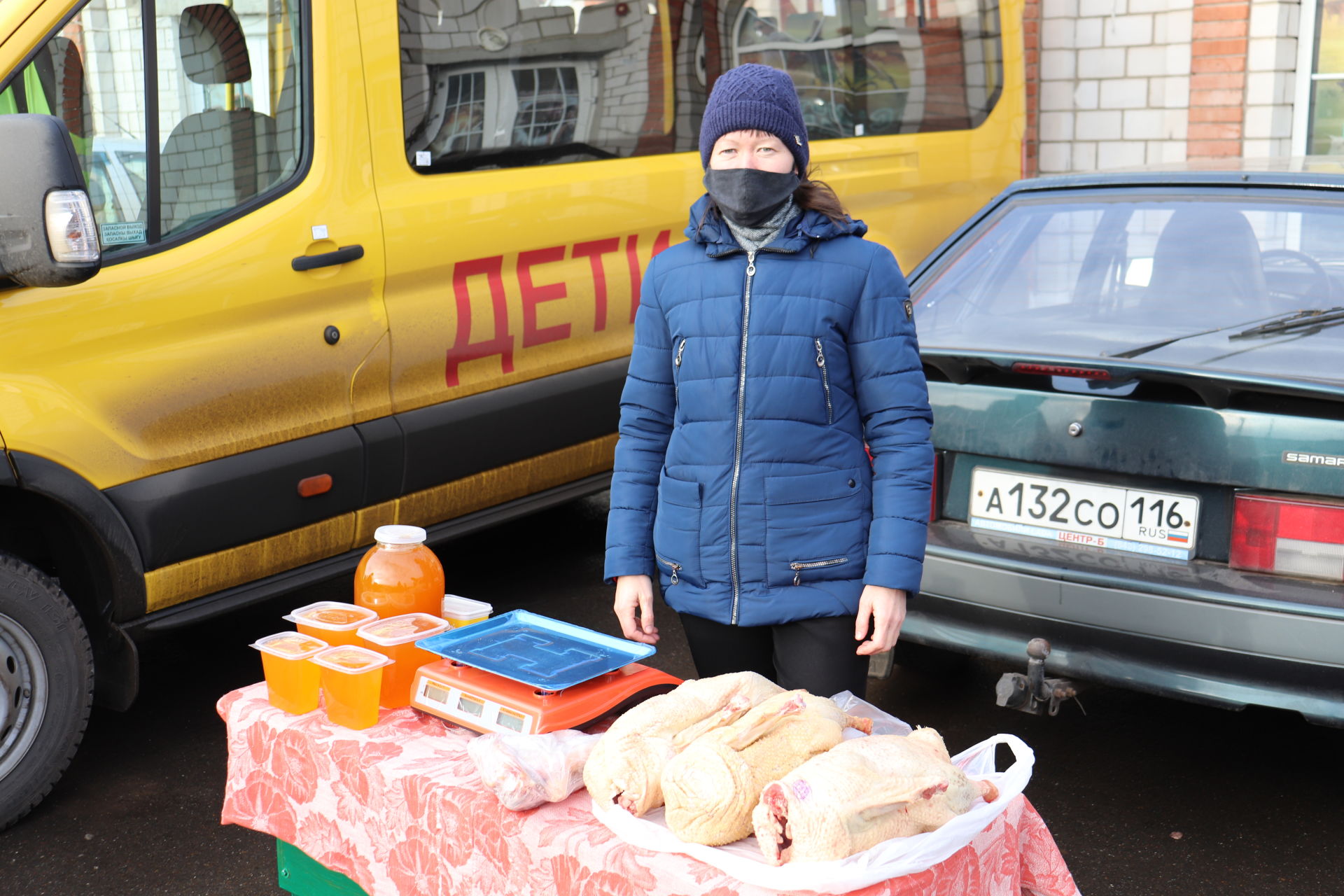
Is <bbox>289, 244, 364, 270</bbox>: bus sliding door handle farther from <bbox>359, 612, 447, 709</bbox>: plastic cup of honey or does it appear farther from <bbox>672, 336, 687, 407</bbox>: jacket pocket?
<bbox>672, 336, 687, 407</bbox>: jacket pocket

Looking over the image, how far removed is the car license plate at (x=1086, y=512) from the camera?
3.03 meters

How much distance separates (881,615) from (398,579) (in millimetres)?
933

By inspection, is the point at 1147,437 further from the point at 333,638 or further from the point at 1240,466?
the point at 333,638

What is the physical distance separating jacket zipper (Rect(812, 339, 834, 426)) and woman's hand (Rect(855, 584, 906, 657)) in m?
0.30

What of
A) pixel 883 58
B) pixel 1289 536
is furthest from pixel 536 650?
pixel 883 58

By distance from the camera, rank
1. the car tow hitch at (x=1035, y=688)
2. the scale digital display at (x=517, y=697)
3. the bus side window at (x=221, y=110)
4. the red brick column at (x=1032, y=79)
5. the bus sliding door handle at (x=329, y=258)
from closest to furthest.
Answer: the scale digital display at (x=517, y=697)
the car tow hitch at (x=1035, y=688)
the bus side window at (x=221, y=110)
the bus sliding door handle at (x=329, y=258)
the red brick column at (x=1032, y=79)

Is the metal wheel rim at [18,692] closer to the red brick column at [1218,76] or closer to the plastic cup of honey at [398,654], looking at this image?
the plastic cup of honey at [398,654]

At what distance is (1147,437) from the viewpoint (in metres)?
3.04

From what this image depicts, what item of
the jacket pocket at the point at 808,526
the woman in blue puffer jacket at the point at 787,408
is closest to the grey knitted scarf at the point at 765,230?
the woman in blue puffer jacket at the point at 787,408

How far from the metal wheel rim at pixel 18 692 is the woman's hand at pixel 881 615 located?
7.11ft

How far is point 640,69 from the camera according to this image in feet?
15.7

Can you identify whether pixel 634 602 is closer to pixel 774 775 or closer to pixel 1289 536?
pixel 774 775

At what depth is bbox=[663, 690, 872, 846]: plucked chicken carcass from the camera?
5.67ft

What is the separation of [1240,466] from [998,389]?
609mm
